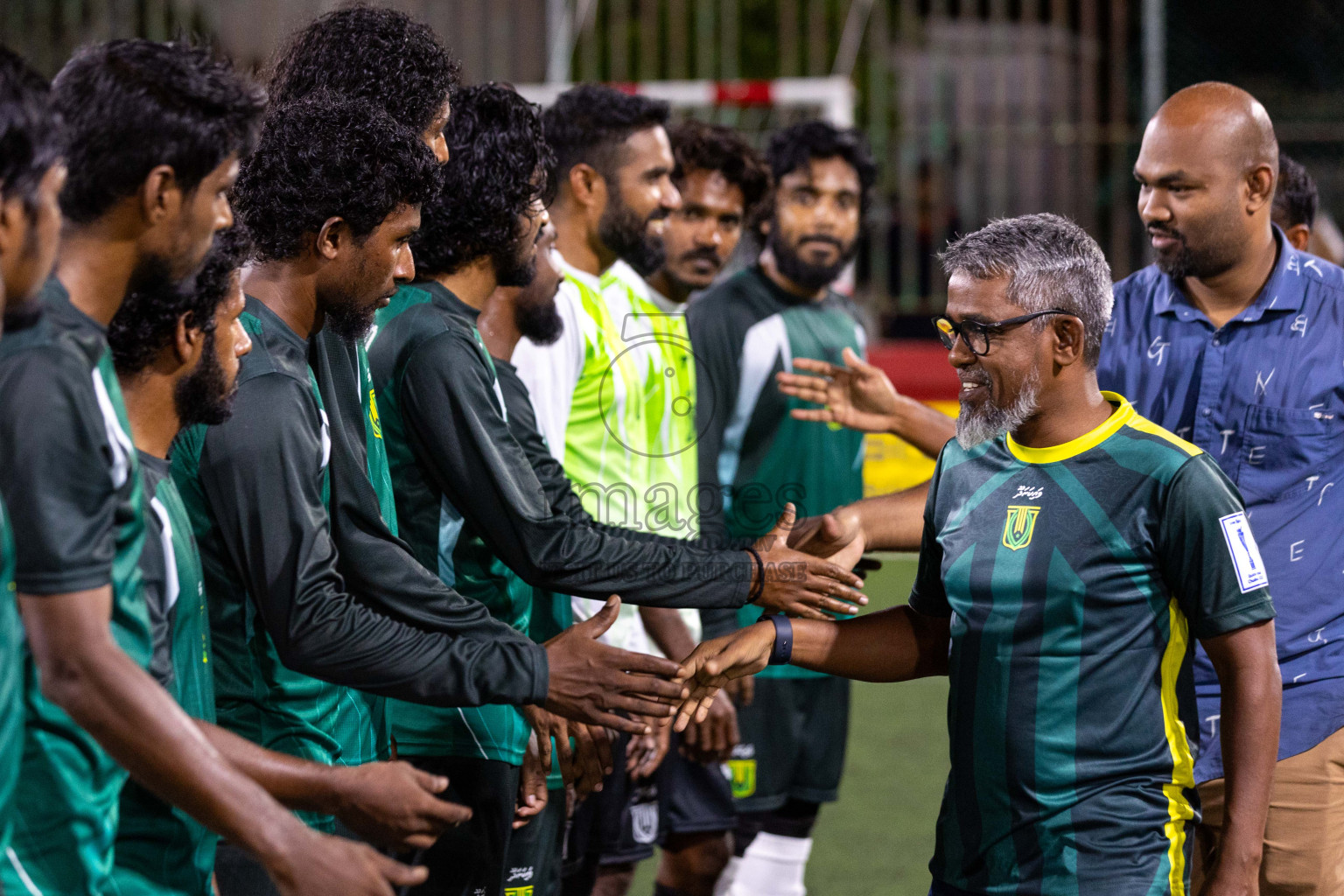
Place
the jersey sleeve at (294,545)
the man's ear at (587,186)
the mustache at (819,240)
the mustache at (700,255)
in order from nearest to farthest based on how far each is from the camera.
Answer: the jersey sleeve at (294,545), the man's ear at (587,186), the mustache at (819,240), the mustache at (700,255)

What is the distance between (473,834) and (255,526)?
3.21ft

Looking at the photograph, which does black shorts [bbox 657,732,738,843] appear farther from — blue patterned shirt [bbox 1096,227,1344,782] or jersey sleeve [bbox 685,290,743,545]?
blue patterned shirt [bbox 1096,227,1344,782]

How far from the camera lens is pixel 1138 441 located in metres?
2.42

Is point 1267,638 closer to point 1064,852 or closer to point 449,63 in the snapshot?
point 1064,852

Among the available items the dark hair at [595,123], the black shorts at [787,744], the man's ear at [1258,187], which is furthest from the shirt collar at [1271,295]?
the black shorts at [787,744]

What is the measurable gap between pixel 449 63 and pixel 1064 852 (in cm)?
205

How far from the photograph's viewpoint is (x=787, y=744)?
461 cm

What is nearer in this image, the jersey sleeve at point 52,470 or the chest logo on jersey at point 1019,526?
the jersey sleeve at point 52,470

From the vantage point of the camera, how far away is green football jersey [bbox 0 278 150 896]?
5.27 ft

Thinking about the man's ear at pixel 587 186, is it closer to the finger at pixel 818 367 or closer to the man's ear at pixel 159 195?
the finger at pixel 818 367

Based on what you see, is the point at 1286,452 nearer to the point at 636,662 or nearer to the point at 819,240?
the point at 636,662

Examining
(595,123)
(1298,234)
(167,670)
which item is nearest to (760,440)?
(595,123)

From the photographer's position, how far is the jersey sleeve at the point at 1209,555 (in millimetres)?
2312

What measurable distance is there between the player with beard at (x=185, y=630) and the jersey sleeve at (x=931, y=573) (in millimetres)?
1051
